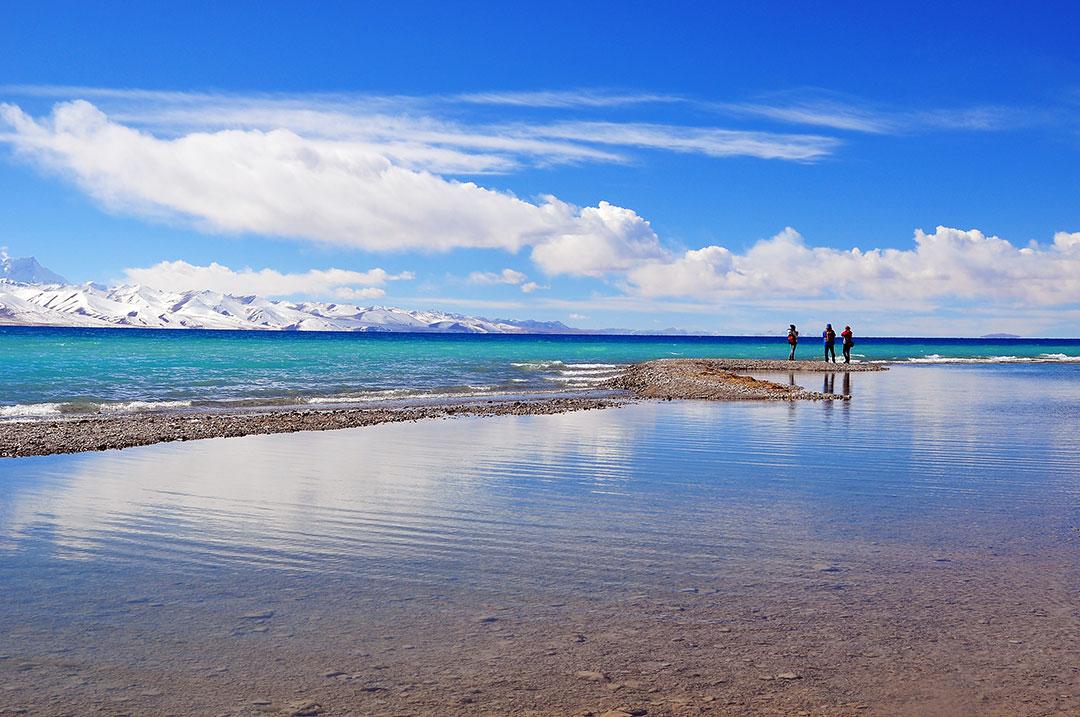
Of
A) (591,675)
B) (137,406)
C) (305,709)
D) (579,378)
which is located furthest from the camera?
(579,378)

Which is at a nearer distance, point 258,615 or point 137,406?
point 258,615

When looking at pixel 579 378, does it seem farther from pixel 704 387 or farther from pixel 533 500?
pixel 533 500

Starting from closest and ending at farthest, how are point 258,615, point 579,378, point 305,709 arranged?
1. point 305,709
2. point 258,615
3. point 579,378

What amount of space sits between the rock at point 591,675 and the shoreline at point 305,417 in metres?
15.0

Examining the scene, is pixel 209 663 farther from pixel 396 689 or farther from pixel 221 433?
pixel 221 433

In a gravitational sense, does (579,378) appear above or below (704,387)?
below

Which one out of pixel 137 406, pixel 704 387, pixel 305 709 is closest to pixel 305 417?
pixel 137 406

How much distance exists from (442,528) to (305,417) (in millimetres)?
16333

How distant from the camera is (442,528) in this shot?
35.9ft

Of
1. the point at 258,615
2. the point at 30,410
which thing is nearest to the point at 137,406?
the point at 30,410

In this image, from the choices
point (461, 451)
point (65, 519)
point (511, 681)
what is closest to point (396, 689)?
point (511, 681)

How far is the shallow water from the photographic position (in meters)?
7.49

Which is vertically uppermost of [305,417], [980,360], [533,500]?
[980,360]

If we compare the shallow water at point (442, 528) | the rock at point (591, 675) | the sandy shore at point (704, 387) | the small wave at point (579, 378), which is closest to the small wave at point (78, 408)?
the shallow water at point (442, 528)
